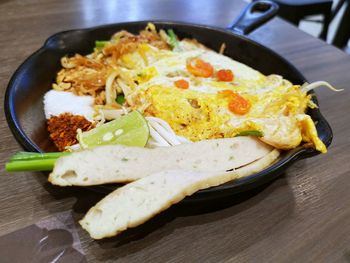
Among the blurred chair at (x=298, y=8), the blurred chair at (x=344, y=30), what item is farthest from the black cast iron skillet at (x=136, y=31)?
the blurred chair at (x=344, y=30)

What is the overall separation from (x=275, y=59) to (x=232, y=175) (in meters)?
0.83

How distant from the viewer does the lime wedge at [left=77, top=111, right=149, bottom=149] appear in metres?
0.98

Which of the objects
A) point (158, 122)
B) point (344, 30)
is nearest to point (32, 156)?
point (158, 122)

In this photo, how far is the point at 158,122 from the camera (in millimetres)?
1225

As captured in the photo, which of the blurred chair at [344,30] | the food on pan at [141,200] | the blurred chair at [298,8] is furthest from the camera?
the blurred chair at [344,30]

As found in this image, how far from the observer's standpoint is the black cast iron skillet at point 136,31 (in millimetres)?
906

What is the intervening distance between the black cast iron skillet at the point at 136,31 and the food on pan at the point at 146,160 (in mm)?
47

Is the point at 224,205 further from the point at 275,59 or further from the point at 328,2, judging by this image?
the point at 328,2

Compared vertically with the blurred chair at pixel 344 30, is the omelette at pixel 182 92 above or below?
above

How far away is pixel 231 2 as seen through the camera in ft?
8.45

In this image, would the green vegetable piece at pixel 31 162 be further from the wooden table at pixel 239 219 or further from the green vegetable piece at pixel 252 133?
the green vegetable piece at pixel 252 133

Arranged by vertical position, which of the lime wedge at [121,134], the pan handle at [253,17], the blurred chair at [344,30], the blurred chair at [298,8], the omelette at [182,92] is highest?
the pan handle at [253,17]

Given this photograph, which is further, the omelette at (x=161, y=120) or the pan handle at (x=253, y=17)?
the pan handle at (x=253, y=17)

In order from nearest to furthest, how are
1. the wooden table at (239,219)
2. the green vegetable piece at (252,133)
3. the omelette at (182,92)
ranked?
the wooden table at (239,219) → the green vegetable piece at (252,133) → the omelette at (182,92)
